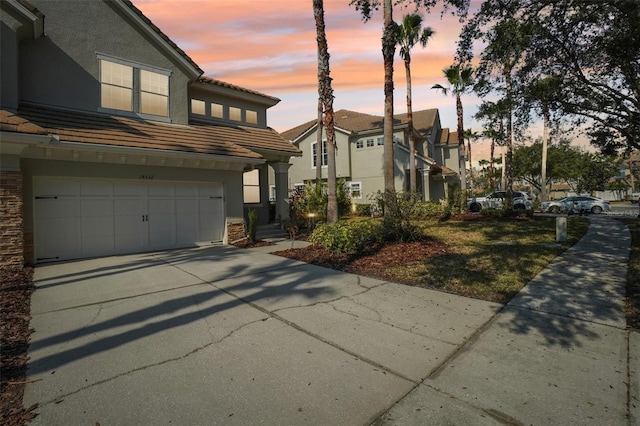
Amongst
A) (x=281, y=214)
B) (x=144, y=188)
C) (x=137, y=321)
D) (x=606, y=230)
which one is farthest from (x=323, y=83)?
(x=606, y=230)

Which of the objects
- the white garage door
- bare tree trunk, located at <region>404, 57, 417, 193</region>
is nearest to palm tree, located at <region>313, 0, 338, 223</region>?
the white garage door

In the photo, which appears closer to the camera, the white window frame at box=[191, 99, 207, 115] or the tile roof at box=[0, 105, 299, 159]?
the tile roof at box=[0, 105, 299, 159]

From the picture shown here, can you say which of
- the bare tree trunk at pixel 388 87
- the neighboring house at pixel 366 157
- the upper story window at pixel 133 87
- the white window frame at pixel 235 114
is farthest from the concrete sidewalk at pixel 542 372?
the neighboring house at pixel 366 157

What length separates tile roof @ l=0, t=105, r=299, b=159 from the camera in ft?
29.3

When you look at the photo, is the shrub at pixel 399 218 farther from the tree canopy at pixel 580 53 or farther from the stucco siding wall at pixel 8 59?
the stucco siding wall at pixel 8 59

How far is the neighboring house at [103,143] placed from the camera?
8.82 metres

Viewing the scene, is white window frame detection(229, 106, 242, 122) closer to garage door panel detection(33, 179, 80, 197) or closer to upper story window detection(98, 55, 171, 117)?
upper story window detection(98, 55, 171, 117)

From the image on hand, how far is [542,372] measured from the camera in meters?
3.46

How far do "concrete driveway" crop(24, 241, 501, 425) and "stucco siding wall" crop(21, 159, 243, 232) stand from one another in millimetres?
3769

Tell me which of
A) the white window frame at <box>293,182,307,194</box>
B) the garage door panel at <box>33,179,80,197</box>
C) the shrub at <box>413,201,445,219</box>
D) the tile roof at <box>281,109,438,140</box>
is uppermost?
the tile roof at <box>281,109,438,140</box>

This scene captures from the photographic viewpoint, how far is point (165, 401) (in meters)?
2.94

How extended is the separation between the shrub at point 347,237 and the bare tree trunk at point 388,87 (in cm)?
202

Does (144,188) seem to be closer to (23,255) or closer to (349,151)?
(23,255)

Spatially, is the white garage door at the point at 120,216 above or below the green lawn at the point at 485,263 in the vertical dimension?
above
